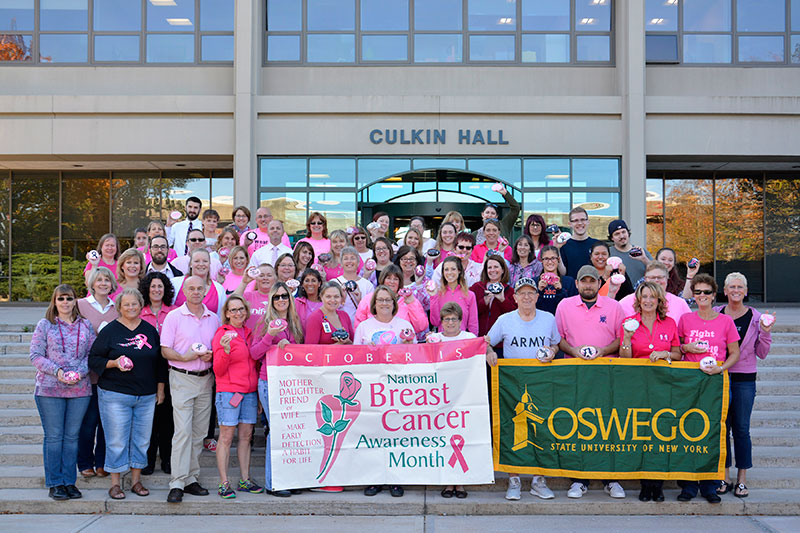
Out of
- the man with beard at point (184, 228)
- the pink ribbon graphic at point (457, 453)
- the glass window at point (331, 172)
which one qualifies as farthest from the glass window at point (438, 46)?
the pink ribbon graphic at point (457, 453)

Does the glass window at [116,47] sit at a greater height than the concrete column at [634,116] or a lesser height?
greater

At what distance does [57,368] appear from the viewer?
6.18m

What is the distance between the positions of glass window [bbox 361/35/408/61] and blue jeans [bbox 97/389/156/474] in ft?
39.9

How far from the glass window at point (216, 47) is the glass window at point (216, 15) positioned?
0.73ft

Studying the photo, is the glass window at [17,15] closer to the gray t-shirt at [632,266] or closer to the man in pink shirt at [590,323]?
the gray t-shirt at [632,266]

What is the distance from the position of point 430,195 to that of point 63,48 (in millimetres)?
9778

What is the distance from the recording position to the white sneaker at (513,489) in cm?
641

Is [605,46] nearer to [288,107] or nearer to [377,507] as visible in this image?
[288,107]

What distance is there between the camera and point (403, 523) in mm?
6012

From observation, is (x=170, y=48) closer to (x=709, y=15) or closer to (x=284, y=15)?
(x=284, y=15)

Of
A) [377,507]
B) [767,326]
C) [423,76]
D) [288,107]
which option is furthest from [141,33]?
[767,326]

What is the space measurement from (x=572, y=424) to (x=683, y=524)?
127 cm

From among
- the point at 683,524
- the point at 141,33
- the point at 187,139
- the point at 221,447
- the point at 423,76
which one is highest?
the point at 141,33

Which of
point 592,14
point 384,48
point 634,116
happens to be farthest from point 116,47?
point 634,116
